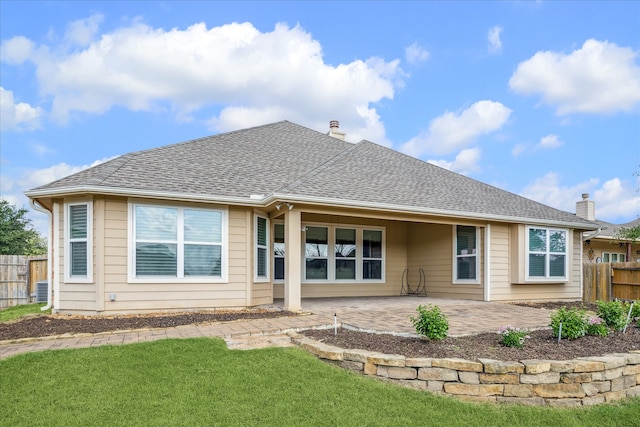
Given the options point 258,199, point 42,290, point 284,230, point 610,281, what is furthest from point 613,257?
point 42,290

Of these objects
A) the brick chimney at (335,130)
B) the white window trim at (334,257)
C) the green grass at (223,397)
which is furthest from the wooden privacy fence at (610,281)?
the green grass at (223,397)

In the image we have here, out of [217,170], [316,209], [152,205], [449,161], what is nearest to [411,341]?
[316,209]

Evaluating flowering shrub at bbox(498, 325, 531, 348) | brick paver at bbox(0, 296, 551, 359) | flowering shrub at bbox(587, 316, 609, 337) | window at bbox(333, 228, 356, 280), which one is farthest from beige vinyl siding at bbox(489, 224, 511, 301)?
flowering shrub at bbox(498, 325, 531, 348)

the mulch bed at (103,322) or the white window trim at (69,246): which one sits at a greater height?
the white window trim at (69,246)

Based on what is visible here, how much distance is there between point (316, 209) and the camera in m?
9.11

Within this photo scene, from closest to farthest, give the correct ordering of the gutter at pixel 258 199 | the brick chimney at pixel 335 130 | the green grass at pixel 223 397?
the green grass at pixel 223 397 → the gutter at pixel 258 199 → the brick chimney at pixel 335 130

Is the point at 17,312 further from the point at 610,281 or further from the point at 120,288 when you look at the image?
the point at 610,281

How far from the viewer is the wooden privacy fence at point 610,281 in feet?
41.0

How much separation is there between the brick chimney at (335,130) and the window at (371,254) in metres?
4.71

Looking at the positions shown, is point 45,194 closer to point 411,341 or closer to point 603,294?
point 411,341

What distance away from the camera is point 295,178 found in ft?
36.1

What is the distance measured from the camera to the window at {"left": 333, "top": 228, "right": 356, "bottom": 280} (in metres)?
12.5

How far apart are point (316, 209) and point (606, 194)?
52.9 feet

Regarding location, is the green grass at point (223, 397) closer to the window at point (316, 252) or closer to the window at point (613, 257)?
the window at point (316, 252)
